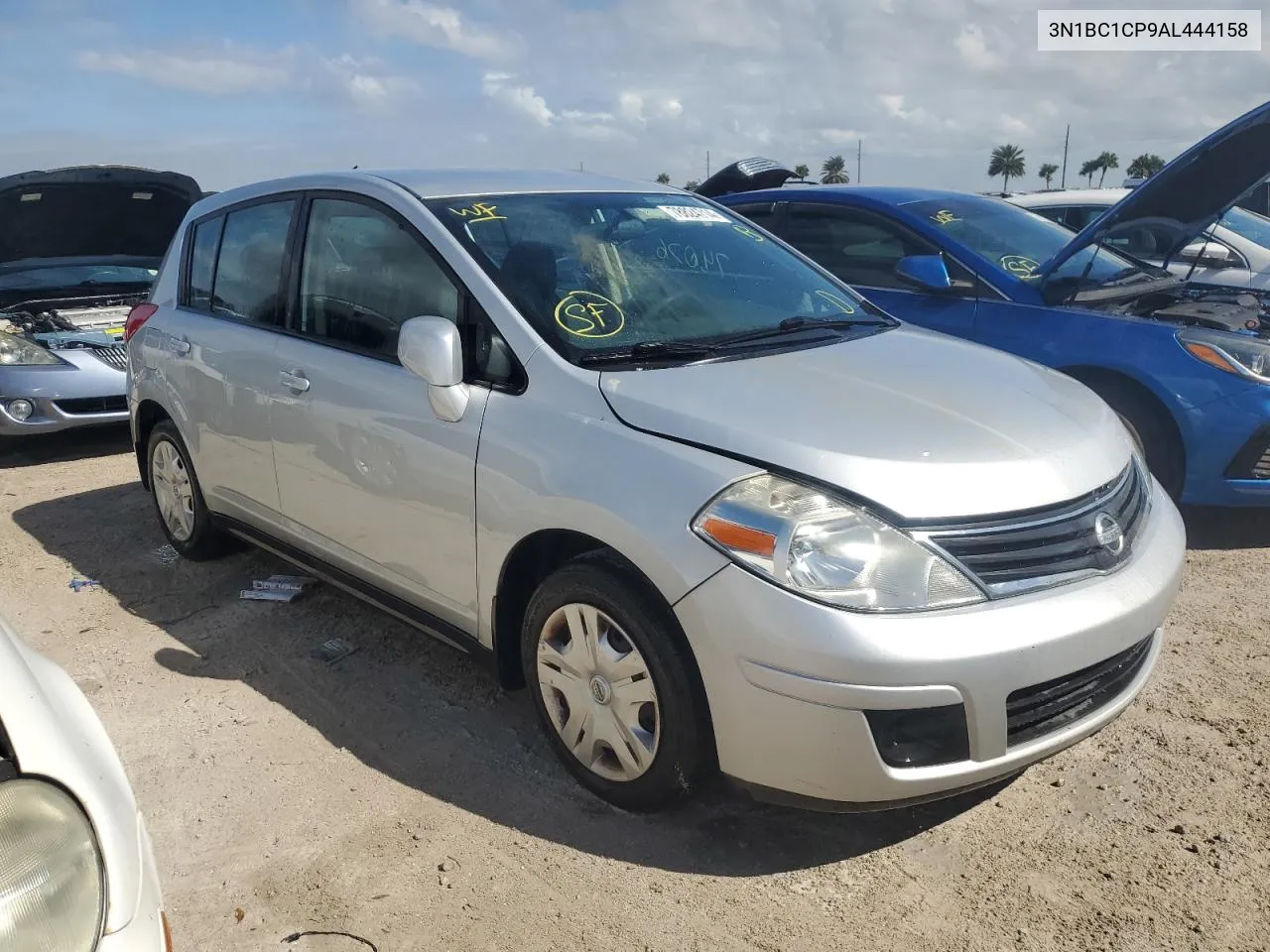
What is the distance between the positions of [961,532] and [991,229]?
384cm

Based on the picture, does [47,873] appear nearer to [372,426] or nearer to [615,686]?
[615,686]

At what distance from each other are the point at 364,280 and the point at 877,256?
3.07m

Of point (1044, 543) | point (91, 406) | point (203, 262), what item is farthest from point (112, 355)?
point (1044, 543)

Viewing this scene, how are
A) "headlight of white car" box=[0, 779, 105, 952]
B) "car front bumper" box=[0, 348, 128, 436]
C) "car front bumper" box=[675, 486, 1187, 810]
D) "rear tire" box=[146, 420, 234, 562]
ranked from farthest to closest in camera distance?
"car front bumper" box=[0, 348, 128, 436]
"rear tire" box=[146, 420, 234, 562]
"car front bumper" box=[675, 486, 1187, 810]
"headlight of white car" box=[0, 779, 105, 952]

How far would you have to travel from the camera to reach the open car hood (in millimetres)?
6867

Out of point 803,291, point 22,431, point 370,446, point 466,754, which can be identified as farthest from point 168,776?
point 22,431

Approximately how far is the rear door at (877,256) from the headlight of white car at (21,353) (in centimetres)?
488

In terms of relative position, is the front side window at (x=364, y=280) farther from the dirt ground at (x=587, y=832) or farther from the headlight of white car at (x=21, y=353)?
the headlight of white car at (x=21, y=353)

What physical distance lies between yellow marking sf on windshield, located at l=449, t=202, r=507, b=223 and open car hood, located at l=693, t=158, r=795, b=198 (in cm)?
377

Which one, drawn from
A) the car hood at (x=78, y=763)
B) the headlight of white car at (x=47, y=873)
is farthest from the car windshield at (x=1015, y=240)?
the headlight of white car at (x=47, y=873)

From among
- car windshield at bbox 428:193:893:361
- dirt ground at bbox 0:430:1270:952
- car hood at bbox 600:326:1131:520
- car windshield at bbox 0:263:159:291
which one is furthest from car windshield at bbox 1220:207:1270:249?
car windshield at bbox 0:263:159:291

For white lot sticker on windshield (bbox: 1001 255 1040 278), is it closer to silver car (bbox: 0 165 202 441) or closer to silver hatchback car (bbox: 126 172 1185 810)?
silver hatchback car (bbox: 126 172 1185 810)

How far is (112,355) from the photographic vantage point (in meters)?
6.87

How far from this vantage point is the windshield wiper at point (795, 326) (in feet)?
10.1
